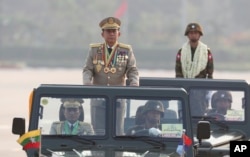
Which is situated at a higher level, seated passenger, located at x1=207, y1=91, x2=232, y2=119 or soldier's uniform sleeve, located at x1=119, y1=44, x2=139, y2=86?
soldier's uniform sleeve, located at x1=119, y1=44, x2=139, y2=86

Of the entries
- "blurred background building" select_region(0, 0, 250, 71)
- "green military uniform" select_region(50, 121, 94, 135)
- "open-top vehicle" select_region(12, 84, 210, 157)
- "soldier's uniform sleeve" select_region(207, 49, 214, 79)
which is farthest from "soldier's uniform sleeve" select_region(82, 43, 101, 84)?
"blurred background building" select_region(0, 0, 250, 71)

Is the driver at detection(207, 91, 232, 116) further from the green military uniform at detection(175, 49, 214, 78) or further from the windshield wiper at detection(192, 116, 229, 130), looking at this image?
the green military uniform at detection(175, 49, 214, 78)

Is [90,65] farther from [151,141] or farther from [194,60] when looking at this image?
[194,60]

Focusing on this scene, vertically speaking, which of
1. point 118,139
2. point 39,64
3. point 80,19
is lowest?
point 118,139

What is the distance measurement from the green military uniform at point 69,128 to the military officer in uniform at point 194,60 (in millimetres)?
5159

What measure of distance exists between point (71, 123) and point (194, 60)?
5.22 meters

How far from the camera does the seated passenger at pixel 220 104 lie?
13.7 meters

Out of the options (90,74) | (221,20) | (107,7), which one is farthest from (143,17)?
(90,74)

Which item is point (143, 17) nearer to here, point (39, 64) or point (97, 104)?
point (39, 64)

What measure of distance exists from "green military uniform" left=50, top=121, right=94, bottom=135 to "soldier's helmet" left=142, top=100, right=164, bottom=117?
0.51 meters

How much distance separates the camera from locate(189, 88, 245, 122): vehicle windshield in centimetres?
1360

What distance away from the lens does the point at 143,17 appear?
11462cm

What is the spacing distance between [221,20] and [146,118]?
115m

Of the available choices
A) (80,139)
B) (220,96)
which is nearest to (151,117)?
(80,139)
